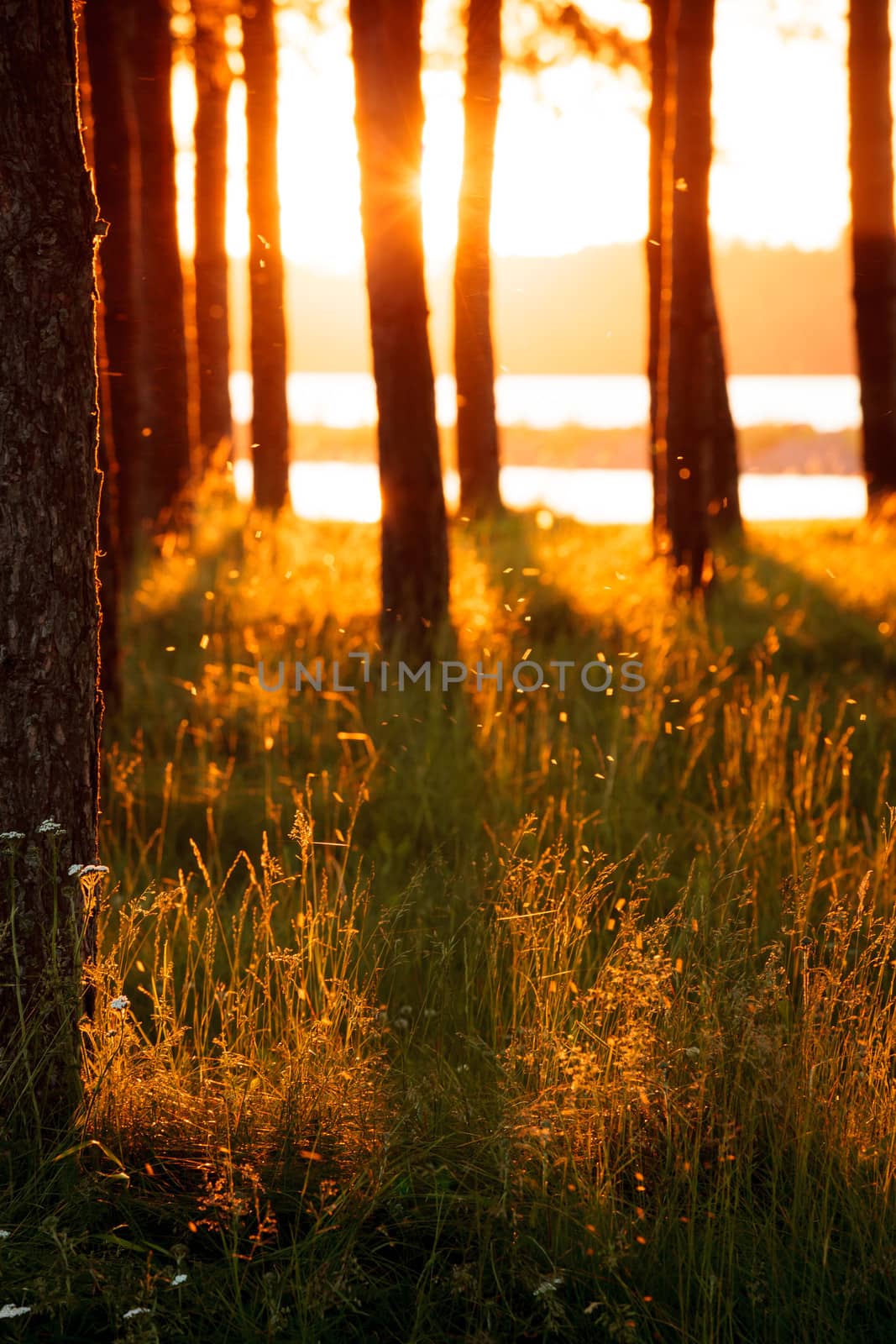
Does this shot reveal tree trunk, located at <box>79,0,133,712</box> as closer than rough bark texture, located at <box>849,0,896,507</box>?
Yes

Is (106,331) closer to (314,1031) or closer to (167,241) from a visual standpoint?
(167,241)

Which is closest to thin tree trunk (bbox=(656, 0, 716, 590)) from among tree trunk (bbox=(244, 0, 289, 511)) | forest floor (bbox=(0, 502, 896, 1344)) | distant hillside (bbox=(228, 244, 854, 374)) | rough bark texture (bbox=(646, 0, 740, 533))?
rough bark texture (bbox=(646, 0, 740, 533))

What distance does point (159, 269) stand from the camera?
11078mm

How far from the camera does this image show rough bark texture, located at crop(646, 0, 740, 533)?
1082 centimetres

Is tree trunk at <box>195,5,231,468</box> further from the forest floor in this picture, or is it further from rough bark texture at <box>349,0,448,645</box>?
the forest floor

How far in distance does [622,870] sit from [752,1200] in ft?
6.16

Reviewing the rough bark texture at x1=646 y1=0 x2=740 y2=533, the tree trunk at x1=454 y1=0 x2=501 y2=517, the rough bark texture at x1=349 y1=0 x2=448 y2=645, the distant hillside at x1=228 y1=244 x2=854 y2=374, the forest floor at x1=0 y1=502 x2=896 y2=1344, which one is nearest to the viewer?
the forest floor at x1=0 y1=502 x2=896 y2=1344

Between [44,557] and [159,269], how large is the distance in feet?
28.9

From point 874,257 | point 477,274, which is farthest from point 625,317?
point 477,274

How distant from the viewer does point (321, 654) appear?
7.12m

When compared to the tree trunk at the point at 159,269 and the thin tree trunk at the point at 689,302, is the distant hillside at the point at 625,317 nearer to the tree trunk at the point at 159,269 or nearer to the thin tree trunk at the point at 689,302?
the tree trunk at the point at 159,269

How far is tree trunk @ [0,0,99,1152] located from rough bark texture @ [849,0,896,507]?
1071 centimetres

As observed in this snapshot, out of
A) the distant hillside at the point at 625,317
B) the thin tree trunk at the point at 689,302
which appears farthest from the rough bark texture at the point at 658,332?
the distant hillside at the point at 625,317

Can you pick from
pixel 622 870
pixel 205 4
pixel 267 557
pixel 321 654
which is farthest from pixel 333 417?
pixel 622 870
